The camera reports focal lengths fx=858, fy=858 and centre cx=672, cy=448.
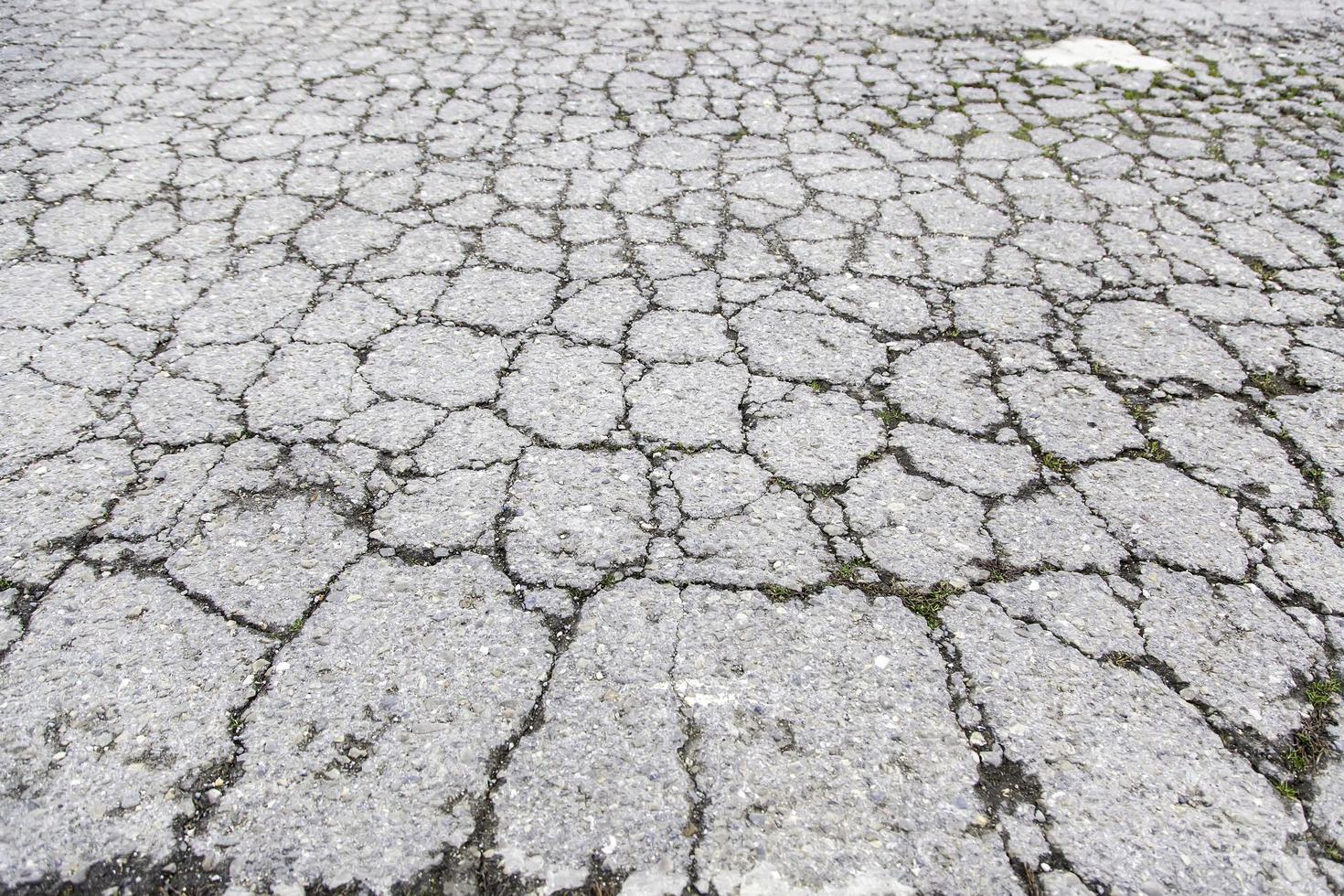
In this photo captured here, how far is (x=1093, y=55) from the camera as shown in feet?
15.5

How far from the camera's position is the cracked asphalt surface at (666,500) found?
148 cm

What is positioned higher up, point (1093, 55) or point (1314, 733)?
point (1093, 55)

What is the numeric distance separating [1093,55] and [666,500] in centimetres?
419

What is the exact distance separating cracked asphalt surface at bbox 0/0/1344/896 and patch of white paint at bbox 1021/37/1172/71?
81cm

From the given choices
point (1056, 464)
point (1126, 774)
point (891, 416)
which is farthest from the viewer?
point (891, 416)

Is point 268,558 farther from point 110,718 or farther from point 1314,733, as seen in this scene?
point 1314,733

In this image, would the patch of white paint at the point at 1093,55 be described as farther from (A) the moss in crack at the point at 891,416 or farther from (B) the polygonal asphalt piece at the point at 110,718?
(B) the polygonal asphalt piece at the point at 110,718

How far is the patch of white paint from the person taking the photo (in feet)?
15.1

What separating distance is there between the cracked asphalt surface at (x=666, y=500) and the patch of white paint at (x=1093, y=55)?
0.81m

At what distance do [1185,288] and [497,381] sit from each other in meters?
2.27

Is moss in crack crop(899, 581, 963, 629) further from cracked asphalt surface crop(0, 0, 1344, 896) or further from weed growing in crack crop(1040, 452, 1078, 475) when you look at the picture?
weed growing in crack crop(1040, 452, 1078, 475)

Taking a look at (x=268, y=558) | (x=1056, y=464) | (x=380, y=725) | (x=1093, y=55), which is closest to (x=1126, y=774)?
(x=1056, y=464)

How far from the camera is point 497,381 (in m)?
2.44

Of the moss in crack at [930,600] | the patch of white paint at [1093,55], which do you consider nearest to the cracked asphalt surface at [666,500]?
the moss in crack at [930,600]
